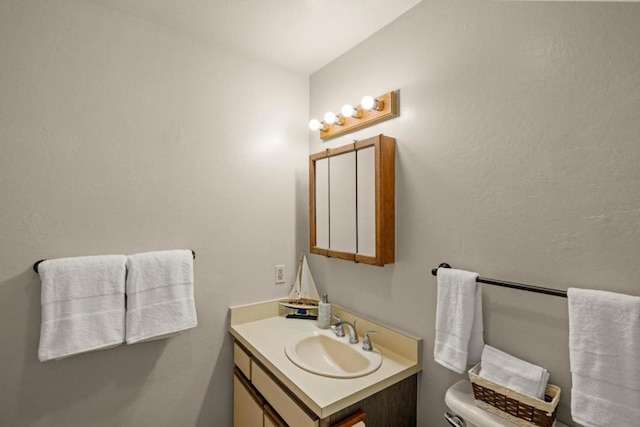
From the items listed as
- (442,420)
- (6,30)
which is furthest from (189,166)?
(442,420)

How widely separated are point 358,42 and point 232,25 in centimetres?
67

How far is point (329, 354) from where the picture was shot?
1622mm

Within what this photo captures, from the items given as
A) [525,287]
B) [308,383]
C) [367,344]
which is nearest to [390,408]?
[367,344]

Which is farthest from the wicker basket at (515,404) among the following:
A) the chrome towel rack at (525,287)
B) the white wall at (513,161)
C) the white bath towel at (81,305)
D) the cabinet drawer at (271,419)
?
the white bath towel at (81,305)

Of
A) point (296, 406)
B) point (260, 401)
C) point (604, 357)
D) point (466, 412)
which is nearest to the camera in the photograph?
point (604, 357)

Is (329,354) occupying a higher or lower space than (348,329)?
lower

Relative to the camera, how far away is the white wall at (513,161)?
0.89m

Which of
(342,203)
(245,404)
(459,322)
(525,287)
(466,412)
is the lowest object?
(245,404)

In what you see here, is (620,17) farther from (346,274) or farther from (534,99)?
(346,274)

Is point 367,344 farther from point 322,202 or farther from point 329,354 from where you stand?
point 322,202

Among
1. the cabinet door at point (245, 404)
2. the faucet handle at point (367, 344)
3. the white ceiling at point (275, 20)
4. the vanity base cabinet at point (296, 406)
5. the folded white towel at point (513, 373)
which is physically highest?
the white ceiling at point (275, 20)

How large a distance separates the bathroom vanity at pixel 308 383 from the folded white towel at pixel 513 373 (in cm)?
34

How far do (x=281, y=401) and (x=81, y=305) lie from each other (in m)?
0.94

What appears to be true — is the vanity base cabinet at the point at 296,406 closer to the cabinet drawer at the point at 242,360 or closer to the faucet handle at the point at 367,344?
the cabinet drawer at the point at 242,360
